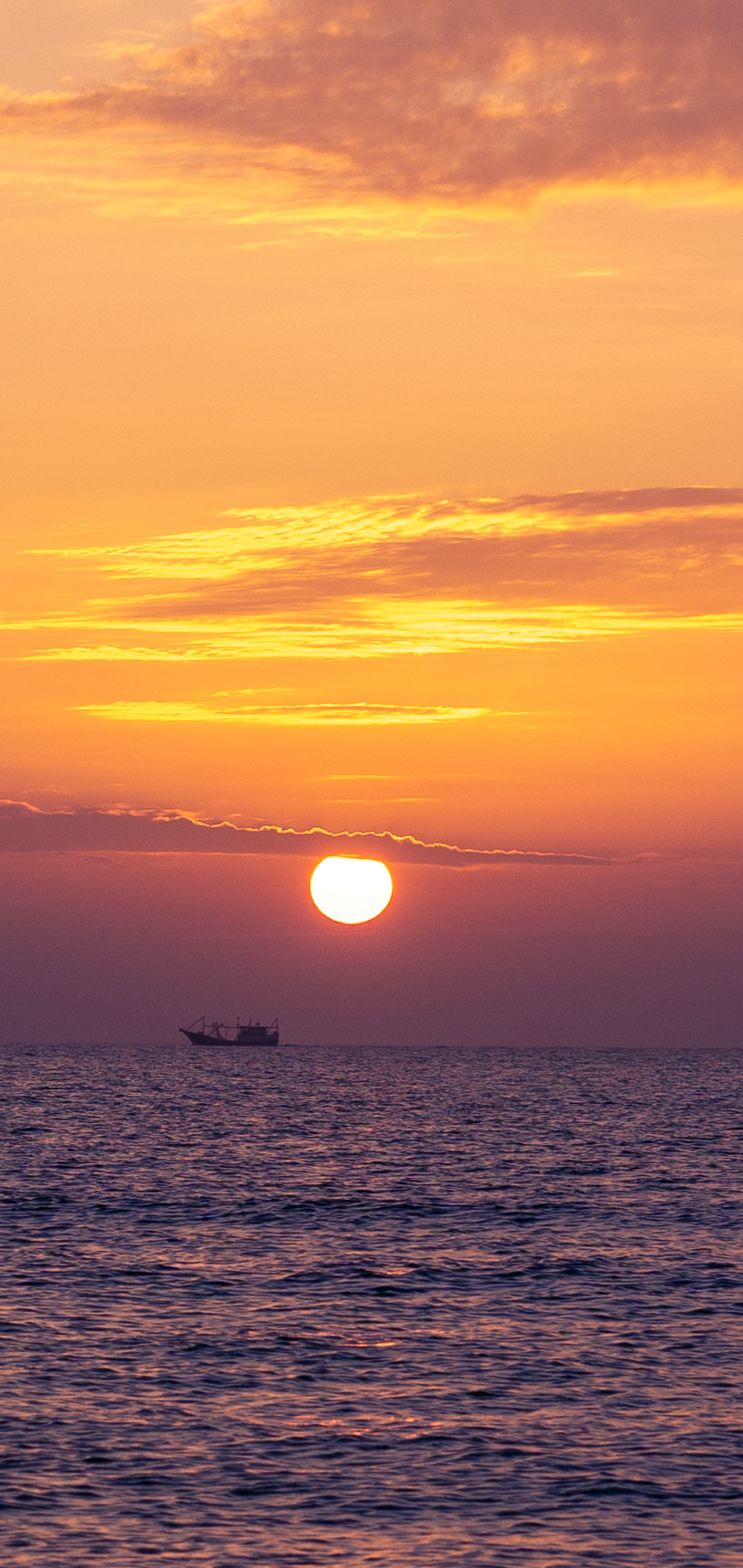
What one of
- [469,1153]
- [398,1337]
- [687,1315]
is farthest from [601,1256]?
[469,1153]

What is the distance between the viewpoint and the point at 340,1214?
258 ft

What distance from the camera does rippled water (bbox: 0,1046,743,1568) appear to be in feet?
103

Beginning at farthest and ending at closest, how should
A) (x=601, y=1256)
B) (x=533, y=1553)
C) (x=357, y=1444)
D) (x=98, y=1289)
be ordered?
(x=601, y=1256) → (x=98, y=1289) → (x=357, y=1444) → (x=533, y=1553)

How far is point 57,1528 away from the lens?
30781mm

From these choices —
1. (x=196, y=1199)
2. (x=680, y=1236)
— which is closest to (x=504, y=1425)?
(x=680, y=1236)

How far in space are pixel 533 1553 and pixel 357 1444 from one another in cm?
790

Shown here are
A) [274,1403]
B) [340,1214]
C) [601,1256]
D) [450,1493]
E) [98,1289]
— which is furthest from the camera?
[340,1214]

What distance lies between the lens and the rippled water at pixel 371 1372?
103 feet

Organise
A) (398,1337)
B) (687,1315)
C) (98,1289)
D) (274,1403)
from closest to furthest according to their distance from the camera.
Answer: (274,1403), (398,1337), (687,1315), (98,1289)

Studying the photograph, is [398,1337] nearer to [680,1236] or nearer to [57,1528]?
[57,1528]

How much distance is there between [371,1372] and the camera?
4466 cm

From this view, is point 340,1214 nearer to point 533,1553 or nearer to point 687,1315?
point 687,1315

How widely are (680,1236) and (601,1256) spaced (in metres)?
7.16

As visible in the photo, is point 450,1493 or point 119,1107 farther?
point 119,1107
